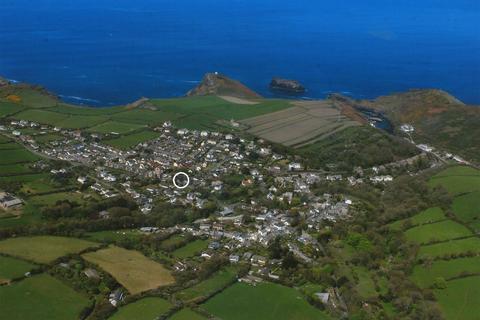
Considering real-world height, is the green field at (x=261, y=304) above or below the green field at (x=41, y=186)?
below

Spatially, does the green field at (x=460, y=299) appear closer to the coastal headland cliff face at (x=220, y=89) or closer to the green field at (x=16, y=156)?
the green field at (x=16, y=156)

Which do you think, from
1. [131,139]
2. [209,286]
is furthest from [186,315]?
[131,139]

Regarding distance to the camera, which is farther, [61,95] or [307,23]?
[307,23]

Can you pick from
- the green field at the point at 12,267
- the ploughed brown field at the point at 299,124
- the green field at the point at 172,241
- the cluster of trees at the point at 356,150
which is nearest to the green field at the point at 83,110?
the ploughed brown field at the point at 299,124

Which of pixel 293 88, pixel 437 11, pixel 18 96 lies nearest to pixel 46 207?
pixel 18 96

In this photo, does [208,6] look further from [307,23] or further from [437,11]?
[437,11]

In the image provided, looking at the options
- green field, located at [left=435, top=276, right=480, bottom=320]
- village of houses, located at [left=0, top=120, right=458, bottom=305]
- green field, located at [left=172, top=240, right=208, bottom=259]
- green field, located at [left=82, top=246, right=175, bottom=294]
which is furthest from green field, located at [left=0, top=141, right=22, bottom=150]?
green field, located at [left=435, top=276, right=480, bottom=320]
